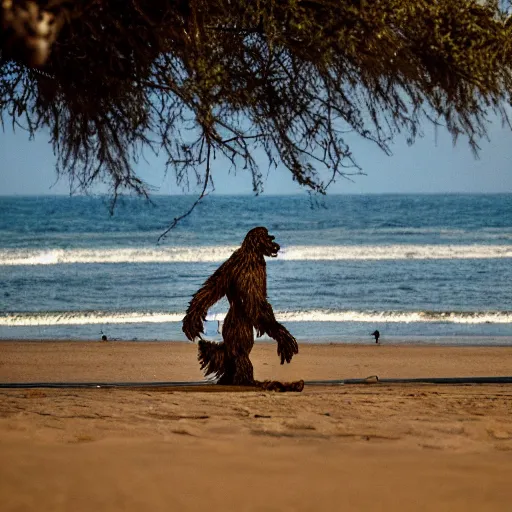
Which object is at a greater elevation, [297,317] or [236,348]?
[236,348]

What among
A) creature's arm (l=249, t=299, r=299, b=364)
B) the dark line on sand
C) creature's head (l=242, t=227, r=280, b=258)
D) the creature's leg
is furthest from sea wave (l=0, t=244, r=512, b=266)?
creature's head (l=242, t=227, r=280, b=258)

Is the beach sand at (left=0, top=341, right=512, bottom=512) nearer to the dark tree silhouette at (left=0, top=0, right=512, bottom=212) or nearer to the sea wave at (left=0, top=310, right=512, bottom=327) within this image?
the dark tree silhouette at (left=0, top=0, right=512, bottom=212)

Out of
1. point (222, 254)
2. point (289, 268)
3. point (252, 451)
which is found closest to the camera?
point (252, 451)

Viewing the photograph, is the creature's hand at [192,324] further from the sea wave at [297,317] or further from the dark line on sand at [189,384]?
the sea wave at [297,317]

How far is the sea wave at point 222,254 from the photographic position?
2744 centimetres

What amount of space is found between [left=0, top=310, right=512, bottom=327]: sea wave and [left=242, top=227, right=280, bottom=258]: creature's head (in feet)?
30.8

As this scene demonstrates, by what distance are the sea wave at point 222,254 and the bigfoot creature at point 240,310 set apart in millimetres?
20688

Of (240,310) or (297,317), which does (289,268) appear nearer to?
(297,317)

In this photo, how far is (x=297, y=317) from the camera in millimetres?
16328

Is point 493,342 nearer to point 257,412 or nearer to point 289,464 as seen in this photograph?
point 257,412

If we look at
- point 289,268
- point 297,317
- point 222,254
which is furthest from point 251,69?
point 222,254

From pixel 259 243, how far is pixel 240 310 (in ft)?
1.60

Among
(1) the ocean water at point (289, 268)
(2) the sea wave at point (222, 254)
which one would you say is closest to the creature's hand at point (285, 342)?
(1) the ocean water at point (289, 268)

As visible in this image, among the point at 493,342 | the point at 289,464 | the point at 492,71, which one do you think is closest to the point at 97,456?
the point at 289,464
